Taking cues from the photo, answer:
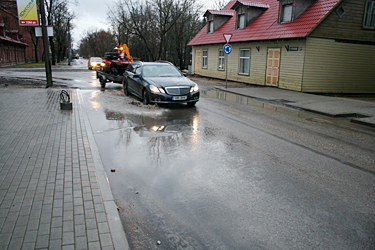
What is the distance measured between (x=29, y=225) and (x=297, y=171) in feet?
13.3

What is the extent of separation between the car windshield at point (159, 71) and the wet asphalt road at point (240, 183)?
3816 mm

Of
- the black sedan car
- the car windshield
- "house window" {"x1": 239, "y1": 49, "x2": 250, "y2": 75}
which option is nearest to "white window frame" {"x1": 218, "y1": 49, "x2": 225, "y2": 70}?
"house window" {"x1": 239, "y1": 49, "x2": 250, "y2": 75}

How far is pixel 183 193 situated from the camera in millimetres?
4195

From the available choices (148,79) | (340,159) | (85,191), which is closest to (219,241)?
(85,191)

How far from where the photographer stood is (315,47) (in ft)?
55.5

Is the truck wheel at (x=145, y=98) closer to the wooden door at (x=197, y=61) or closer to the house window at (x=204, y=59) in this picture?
the house window at (x=204, y=59)

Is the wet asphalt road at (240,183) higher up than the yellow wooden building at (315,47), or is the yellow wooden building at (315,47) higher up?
the yellow wooden building at (315,47)

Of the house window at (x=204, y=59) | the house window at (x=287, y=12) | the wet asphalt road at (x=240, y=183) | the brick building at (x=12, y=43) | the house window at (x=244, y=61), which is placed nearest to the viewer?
the wet asphalt road at (x=240, y=183)

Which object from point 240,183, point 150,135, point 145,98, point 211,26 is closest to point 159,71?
point 145,98

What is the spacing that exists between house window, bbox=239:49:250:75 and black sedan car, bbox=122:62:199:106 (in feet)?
35.5

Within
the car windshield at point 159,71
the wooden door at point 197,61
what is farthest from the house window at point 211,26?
the car windshield at point 159,71

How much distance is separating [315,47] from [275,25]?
13.0ft

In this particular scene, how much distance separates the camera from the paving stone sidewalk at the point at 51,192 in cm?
296

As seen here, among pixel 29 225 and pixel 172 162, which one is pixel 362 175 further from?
pixel 29 225
